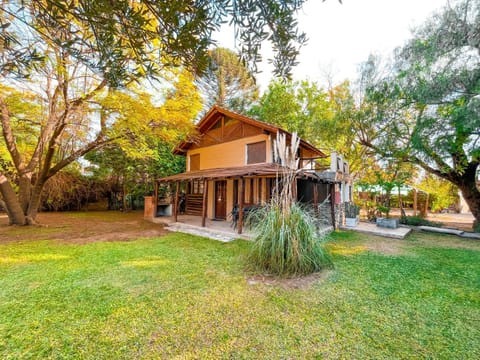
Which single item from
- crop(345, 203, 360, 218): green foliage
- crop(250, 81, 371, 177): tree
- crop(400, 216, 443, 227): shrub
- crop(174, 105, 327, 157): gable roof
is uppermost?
crop(250, 81, 371, 177): tree

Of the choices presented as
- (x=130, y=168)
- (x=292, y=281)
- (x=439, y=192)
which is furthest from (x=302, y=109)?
(x=292, y=281)

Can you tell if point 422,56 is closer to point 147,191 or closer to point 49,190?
point 147,191

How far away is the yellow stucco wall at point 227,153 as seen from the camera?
9.20m

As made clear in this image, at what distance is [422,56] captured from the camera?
25.6ft

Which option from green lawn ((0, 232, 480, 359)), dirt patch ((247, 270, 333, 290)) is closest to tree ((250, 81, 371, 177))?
green lawn ((0, 232, 480, 359))

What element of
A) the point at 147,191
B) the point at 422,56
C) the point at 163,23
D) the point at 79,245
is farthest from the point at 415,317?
the point at 147,191

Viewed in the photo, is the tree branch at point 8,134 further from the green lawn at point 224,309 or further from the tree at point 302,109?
the tree at point 302,109

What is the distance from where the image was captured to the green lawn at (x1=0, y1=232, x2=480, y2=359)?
2.15m

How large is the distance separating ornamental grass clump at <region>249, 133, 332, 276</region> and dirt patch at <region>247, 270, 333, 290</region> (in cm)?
12

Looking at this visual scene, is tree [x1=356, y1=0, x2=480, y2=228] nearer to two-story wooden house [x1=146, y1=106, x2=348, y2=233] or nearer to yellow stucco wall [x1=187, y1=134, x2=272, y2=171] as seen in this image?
two-story wooden house [x1=146, y1=106, x2=348, y2=233]

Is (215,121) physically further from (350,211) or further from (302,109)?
(302,109)

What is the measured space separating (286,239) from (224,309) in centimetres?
163

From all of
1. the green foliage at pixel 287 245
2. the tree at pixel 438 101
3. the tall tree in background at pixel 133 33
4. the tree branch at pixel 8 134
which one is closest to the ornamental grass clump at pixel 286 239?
the green foliage at pixel 287 245

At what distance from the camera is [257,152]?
9195mm
